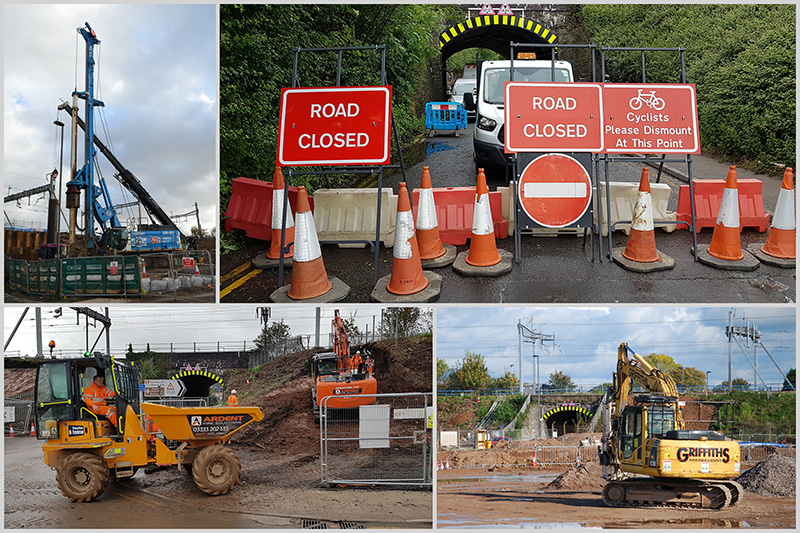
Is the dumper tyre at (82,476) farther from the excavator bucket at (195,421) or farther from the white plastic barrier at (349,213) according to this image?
the white plastic barrier at (349,213)

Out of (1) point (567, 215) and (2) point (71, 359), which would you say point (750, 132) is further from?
(2) point (71, 359)

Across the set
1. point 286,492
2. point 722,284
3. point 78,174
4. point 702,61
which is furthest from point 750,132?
point 78,174

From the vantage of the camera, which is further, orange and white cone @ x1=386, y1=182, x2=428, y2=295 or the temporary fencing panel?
the temporary fencing panel

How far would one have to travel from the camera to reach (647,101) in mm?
7645

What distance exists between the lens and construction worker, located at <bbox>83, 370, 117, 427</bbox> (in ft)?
22.9

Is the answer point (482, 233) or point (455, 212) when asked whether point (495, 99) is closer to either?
point (455, 212)

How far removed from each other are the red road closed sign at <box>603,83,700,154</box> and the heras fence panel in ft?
28.5

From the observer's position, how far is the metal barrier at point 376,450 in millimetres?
7825

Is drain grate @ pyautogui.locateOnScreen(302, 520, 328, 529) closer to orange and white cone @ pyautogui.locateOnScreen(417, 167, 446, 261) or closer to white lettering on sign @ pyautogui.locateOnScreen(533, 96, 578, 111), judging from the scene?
orange and white cone @ pyautogui.locateOnScreen(417, 167, 446, 261)

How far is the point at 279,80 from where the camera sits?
10.3 meters

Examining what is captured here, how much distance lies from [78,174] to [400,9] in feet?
31.1

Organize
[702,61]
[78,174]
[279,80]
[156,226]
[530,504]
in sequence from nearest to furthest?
[530,504] < [279,80] < [78,174] < [156,226] < [702,61]

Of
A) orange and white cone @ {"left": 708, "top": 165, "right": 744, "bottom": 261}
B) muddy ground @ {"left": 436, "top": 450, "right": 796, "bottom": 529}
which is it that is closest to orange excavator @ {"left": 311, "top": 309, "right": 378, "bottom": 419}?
muddy ground @ {"left": 436, "top": 450, "right": 796, "bottom": 529}

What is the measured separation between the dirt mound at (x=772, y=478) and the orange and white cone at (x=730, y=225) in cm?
418
